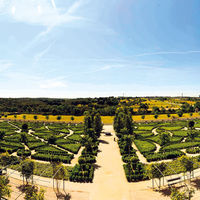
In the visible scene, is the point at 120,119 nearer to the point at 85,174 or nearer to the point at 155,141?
the point at 155,141

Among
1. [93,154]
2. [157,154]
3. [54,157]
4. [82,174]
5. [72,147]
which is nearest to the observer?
[82,174]

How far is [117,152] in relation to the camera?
3916cm

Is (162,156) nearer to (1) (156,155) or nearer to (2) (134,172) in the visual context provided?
(1) (156,155)

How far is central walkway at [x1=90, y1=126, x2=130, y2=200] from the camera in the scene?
2173 cm

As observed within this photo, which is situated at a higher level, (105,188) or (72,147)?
(72,147)

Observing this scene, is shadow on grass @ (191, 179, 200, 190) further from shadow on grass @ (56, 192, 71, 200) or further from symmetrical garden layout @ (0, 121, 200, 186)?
shadow on grass @ (56, 192, 71, 200)

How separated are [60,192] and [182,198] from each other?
17624 millimetres

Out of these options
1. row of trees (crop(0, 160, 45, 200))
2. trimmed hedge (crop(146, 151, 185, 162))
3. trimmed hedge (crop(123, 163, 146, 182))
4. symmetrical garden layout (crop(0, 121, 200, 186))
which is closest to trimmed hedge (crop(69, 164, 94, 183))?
symmetrical garden layout (crop(0, 121, 200, 186))

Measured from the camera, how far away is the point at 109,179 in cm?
2614

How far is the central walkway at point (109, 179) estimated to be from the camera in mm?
21734

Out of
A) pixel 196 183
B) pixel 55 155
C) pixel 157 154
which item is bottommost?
pixel 196 183

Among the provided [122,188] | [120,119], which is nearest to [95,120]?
[120,119]

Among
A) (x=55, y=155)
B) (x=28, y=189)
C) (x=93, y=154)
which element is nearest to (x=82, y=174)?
(x=28, y=189)

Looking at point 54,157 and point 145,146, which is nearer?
point 54,157
